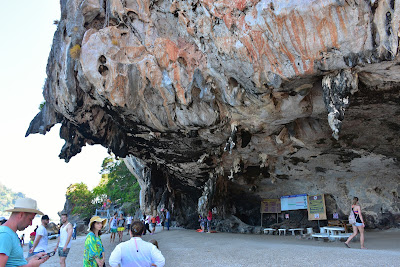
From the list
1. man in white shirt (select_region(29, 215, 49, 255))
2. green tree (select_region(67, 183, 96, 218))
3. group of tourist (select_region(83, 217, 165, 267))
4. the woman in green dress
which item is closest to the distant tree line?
green tree (select_region(67, 183, 96, 218))

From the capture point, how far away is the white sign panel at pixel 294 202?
14.0m

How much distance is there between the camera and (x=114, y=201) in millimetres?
30250

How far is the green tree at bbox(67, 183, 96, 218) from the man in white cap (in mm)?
30812

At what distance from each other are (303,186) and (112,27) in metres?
11.6

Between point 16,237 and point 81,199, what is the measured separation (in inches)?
1259

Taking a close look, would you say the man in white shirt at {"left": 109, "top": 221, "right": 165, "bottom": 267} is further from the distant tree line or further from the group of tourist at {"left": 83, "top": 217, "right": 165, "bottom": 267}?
the distant tree line

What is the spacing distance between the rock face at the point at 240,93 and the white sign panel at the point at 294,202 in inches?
14.0

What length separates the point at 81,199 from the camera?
30969mm

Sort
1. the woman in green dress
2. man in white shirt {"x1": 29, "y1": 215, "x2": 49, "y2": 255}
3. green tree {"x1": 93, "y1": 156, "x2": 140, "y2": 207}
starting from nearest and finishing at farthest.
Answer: the woman in green dress → man in white shirt {"x1": 29, "y1": 215, "x2": 49, "y2": 255} → green tree {"x1": 93, "y1": 156, "x2": 140, "y2": 207}

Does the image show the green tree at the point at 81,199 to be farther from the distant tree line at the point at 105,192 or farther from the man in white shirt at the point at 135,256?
the man in white shirt at the point at 135,256

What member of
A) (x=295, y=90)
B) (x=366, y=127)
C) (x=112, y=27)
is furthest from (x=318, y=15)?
(x=112, y=27)

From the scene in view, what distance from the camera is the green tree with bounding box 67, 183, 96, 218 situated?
99.2 feet

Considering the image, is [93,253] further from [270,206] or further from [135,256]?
[270,206]

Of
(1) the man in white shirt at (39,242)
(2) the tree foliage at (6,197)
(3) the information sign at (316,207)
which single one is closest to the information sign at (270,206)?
(3) the information sign at (316,207)
